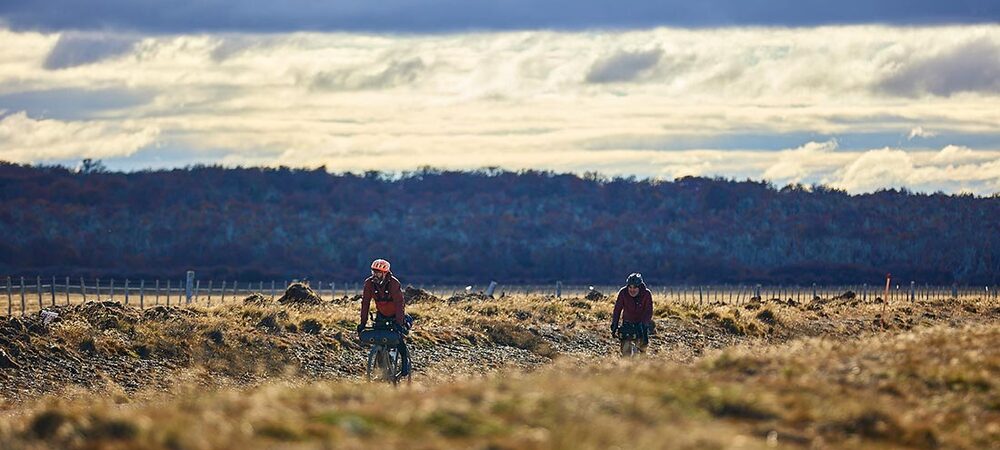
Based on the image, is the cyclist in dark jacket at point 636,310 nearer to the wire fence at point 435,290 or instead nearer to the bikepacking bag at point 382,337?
the bikepacking bag at point 382,337

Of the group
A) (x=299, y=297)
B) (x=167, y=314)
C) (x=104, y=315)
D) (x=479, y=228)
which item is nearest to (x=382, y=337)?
(x=104, y=315)

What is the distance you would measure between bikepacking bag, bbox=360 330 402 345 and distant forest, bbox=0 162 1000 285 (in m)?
78.0

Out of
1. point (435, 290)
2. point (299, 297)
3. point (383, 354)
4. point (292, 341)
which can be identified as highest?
point (383, 354)

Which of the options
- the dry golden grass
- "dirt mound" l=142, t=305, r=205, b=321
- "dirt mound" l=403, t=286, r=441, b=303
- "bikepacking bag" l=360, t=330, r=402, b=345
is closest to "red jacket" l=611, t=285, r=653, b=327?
the dry golden grass

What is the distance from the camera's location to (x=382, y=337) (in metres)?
19.0

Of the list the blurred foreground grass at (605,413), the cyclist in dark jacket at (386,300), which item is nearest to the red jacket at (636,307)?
the cyclist in dark jacket at (386,300)

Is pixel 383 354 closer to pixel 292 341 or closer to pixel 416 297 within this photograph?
Result: pixel 292 341

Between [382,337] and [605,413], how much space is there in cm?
902

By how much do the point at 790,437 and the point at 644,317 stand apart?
10.1 metres

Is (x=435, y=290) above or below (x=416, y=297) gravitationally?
below

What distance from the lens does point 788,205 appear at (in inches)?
5172

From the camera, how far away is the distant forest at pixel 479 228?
10844 centimetres

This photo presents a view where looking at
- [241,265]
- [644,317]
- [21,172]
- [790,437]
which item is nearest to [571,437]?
[790,437]

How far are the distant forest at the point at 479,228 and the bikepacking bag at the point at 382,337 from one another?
Result: 7803 cm
